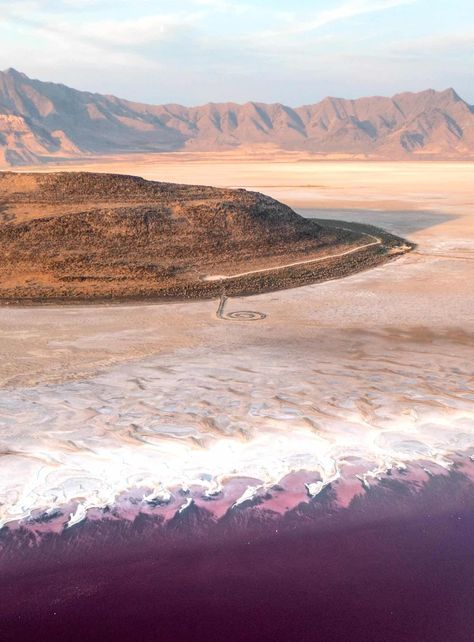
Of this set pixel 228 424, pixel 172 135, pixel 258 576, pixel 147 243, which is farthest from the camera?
pixel 172 135

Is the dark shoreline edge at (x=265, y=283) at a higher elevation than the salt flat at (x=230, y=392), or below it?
below

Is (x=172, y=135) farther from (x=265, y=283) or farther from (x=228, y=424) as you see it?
(x=228, y=424)

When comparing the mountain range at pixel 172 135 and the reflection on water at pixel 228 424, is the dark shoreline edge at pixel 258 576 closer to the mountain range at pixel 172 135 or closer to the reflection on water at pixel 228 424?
the reflection on water at pixel 228 424

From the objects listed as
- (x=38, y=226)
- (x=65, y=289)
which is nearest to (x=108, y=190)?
(x=38, y=226)

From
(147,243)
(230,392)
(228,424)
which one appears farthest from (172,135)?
(228,424)

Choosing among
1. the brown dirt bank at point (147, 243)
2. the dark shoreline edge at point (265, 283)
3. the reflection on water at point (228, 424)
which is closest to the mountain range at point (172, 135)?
the brown dirt bank at point (147, 243)

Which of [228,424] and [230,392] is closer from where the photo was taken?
[228,424]

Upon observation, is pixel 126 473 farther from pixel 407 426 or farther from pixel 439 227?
pixel 439 227
